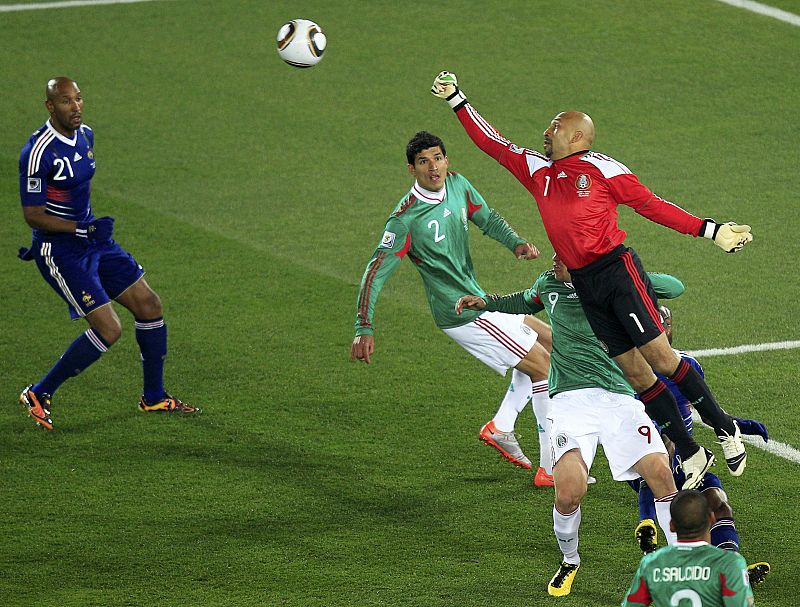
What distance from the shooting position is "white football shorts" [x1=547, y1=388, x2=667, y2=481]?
25.5ft

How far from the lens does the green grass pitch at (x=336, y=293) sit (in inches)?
332

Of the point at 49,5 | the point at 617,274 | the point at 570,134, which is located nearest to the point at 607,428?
the point at 617,274

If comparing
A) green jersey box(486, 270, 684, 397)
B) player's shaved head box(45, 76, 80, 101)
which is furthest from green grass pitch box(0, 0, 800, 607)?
player's shaved head box(45, 76, 80, 101)

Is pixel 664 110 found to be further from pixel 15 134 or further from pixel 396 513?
pixel 396 513

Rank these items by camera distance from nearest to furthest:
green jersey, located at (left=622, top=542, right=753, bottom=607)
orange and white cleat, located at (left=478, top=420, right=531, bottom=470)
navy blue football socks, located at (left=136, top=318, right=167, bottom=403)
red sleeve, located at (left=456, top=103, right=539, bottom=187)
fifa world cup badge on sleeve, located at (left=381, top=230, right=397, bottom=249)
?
green jersey, located at (left=622, top=542, right=753, bottom=607) < red sleeve, located at (left=456, top=103, right=539, bottom=187) < fifa world cup badge on sleeve, located at (left=381, top=230, right=397, bottom=249) < orange and white cleat, located at (left=478, top=420, right=531, bottom=470) < navy blue football socks, located at (left=136, top=318, right=167, bottom=403)

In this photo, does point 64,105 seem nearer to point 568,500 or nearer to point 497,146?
point 497,146

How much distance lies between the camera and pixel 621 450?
7809 mm

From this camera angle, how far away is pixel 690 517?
588 cm

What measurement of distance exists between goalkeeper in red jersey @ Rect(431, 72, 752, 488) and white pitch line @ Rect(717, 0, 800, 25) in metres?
14.6

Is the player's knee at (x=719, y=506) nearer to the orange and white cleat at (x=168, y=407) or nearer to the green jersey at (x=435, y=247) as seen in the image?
the green jersey at (x=435, y=247)

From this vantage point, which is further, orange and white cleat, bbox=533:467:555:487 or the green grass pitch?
orange and white cleat, bbox=533:467:555:487

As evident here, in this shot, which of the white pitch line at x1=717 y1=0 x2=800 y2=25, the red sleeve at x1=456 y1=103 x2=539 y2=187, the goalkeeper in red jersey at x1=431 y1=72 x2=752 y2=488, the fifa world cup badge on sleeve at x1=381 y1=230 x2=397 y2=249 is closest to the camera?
the goalkeeper in red jersey at x1=431 y1=72 x2=752 y2=488

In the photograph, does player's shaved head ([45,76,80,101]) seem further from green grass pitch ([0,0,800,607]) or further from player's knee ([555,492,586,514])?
player's knee ([555,492,586,514])

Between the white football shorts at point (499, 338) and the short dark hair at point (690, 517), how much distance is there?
12.1ft
